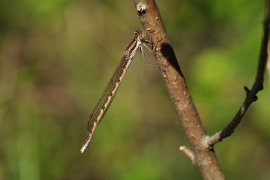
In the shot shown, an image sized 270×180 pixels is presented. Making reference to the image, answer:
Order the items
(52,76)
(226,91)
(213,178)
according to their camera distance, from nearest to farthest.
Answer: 1. (213,178)
2. (226,91)
3. (52,76)

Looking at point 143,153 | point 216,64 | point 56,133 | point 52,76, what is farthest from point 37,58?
point 216,64

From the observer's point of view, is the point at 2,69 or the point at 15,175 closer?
the point at 15,175

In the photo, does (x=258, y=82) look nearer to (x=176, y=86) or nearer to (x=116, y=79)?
(x=176, y=86)

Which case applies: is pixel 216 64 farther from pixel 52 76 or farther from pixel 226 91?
pixel 52 76

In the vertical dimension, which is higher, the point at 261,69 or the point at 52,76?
the point at 261,69

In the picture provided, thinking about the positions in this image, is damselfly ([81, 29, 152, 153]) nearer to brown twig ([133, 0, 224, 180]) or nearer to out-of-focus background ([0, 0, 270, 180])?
out-of-focus background ([0, 0, 270, 180])

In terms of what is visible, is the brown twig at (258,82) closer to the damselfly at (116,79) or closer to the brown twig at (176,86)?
the brown twig at (176,86)

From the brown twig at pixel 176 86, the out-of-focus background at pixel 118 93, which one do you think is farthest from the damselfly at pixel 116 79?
the brown twig at pixel 176 86
